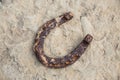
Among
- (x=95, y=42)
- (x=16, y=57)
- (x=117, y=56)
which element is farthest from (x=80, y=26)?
(x=16, y=57)

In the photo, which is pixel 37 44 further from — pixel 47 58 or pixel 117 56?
pixel 117 56

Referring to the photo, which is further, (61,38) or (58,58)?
(61,38)

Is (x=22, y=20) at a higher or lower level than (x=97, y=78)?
higher
